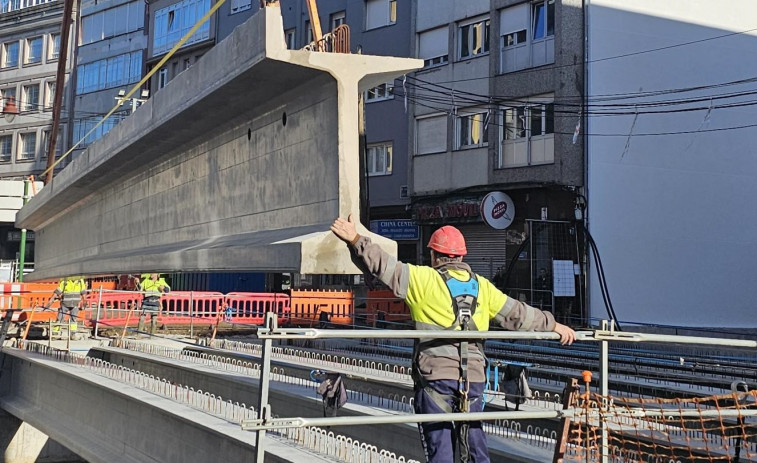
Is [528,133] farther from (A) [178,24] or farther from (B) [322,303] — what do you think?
(A) [178,24]

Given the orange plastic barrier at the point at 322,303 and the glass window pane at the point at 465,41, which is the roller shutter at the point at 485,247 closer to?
the orange plastic barrier at the point at 322,303

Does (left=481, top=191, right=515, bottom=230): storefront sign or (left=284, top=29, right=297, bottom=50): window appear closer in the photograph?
(left=481, top=191, right=515, bottom=230): storefront sign

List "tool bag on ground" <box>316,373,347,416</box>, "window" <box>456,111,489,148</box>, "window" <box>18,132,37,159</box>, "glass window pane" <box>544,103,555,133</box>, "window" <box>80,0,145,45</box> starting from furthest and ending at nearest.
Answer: "window" <box>18,132,37,159</box> < "window" <box>80,0,145,45</box> < "window" <box>456,111,489,148</box> < "glass window pane" <box>544,103,555,133</box> < "tool bag on ground" <box>316,373,347,416</box>

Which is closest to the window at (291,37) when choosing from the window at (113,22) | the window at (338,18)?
the window at (338,18)

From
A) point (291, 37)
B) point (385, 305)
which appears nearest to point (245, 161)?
point (385, 305)

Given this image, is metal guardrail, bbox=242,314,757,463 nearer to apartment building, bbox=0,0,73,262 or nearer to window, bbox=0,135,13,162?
apartment building, bbox=0,0,73,262

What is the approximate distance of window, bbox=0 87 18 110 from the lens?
208 feet

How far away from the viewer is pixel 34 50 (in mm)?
63469

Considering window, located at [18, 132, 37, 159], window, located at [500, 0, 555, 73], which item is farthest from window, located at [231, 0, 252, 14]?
window, located at [18, 132, 37, 159]

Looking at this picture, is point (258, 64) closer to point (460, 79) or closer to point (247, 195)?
point (247, 195)

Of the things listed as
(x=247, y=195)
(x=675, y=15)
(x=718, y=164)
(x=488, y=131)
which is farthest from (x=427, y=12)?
(x=247, y=195)

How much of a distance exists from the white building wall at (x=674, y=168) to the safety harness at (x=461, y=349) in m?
23.8

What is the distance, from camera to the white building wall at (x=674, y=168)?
2916 cm

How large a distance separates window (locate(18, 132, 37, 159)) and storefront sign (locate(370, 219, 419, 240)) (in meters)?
36.0
